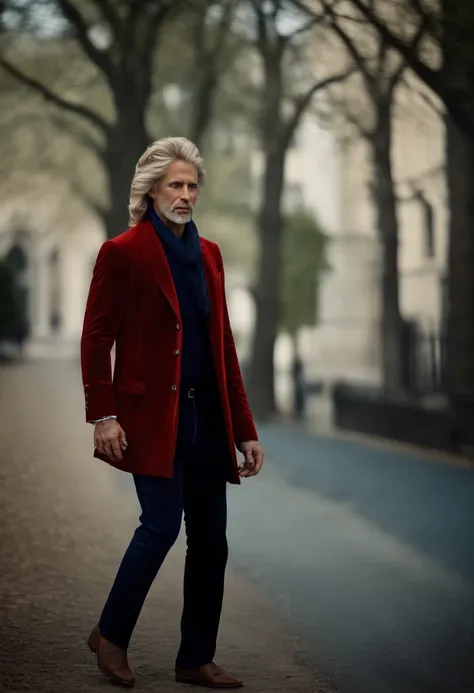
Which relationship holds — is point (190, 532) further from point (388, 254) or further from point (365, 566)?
point (388, 254)

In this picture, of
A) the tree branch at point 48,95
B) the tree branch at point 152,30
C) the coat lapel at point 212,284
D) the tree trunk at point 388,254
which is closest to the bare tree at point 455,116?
the tree branch at point 152,30

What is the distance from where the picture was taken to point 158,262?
15.5 feet

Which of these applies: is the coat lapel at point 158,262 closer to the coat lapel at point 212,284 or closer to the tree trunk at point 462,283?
the coat lapel at point 212,284

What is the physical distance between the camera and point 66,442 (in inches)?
618

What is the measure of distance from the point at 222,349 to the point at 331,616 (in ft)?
6.93

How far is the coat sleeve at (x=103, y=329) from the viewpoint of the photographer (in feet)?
15.2

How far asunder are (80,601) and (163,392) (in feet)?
7.00

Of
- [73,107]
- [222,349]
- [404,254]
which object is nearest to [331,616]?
[222,349]

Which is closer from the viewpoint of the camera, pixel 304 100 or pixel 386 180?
pixel 304 100

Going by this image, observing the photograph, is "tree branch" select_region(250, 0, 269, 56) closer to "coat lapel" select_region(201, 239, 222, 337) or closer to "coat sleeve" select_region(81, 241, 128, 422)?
"coat lapel" select_region(201, 239, 222, 337)

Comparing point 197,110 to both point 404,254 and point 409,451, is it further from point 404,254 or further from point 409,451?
point 404,254

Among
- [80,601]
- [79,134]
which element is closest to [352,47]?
[80,601]

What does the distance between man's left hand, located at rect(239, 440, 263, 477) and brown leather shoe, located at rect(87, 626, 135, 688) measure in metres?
0.74

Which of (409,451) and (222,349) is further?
(409,451)
